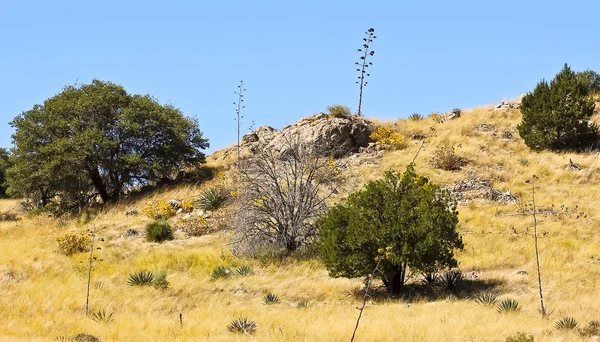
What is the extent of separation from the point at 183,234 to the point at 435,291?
12.5m

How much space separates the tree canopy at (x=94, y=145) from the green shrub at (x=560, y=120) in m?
20.6

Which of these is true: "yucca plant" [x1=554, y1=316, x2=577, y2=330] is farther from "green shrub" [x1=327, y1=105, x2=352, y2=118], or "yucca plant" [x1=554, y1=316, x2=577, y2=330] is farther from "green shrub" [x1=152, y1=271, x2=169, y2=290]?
"green shrub" [x1=327, y1=105, x2=352, y2=118]

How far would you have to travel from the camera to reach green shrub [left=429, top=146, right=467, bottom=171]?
3012cm

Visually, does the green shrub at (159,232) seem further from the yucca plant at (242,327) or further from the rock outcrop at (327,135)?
the yucca plant at (242,327)

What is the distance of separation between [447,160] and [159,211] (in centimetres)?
1560

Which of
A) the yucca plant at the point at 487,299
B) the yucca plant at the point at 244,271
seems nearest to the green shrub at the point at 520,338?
the yucca plant at the point at 487,299

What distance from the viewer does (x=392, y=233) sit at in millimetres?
15555

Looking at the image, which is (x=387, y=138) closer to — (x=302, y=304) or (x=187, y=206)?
(x=187, y=206)

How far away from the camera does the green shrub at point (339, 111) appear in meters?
36.0

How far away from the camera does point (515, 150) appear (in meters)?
32.5

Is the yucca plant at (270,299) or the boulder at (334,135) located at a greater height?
the boulder at (334,135)

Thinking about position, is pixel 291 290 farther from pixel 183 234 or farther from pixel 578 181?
pixel 578 181

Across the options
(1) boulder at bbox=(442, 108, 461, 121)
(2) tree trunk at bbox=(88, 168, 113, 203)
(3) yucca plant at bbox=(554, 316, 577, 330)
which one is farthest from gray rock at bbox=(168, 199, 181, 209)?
(3) yucca plant at bbox=(554, 316, 577, 330)

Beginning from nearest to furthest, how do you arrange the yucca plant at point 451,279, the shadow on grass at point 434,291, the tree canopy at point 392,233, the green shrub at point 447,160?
the tree canopy at point 392,233 < the shadow on grass at point 434,291 < the yucca plant at point 451,279 < the green shrub at point 447,160
